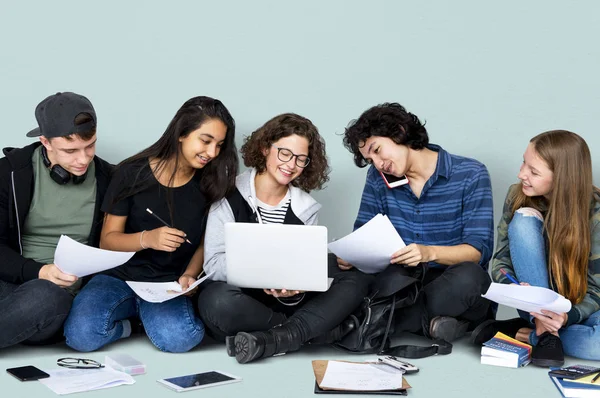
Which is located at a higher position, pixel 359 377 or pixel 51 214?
pixel 51 214

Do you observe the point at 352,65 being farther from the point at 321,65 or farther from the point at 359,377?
the point at 359,377

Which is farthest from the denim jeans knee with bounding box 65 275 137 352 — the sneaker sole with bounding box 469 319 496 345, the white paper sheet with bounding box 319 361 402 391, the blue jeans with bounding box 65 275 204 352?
the sneaker sole with bounding box 469 319 496 345

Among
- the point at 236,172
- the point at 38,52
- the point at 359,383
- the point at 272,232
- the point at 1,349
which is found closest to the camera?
the point at 359,383

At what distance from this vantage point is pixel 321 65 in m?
4.17

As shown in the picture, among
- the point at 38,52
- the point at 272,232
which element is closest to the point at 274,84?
the point at 38,52

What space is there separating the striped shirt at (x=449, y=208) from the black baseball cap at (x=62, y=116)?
4.38ft

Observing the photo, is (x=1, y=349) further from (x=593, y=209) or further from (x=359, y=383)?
(x=593, y=209)

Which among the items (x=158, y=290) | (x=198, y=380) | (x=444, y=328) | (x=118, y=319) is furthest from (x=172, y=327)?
(x=444, y=328)

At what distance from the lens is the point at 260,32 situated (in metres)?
4.13

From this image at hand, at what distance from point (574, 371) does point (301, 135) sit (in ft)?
4.74

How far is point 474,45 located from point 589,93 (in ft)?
2.12

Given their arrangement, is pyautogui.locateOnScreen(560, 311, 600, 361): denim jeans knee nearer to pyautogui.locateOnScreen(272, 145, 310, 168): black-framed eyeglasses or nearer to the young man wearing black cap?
pyautogui.locateOnScreen(272, 145, 310, 168): black-framed eyeglasses

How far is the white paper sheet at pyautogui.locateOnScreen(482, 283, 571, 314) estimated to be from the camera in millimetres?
2859

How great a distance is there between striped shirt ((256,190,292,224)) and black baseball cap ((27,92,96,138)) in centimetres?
78
